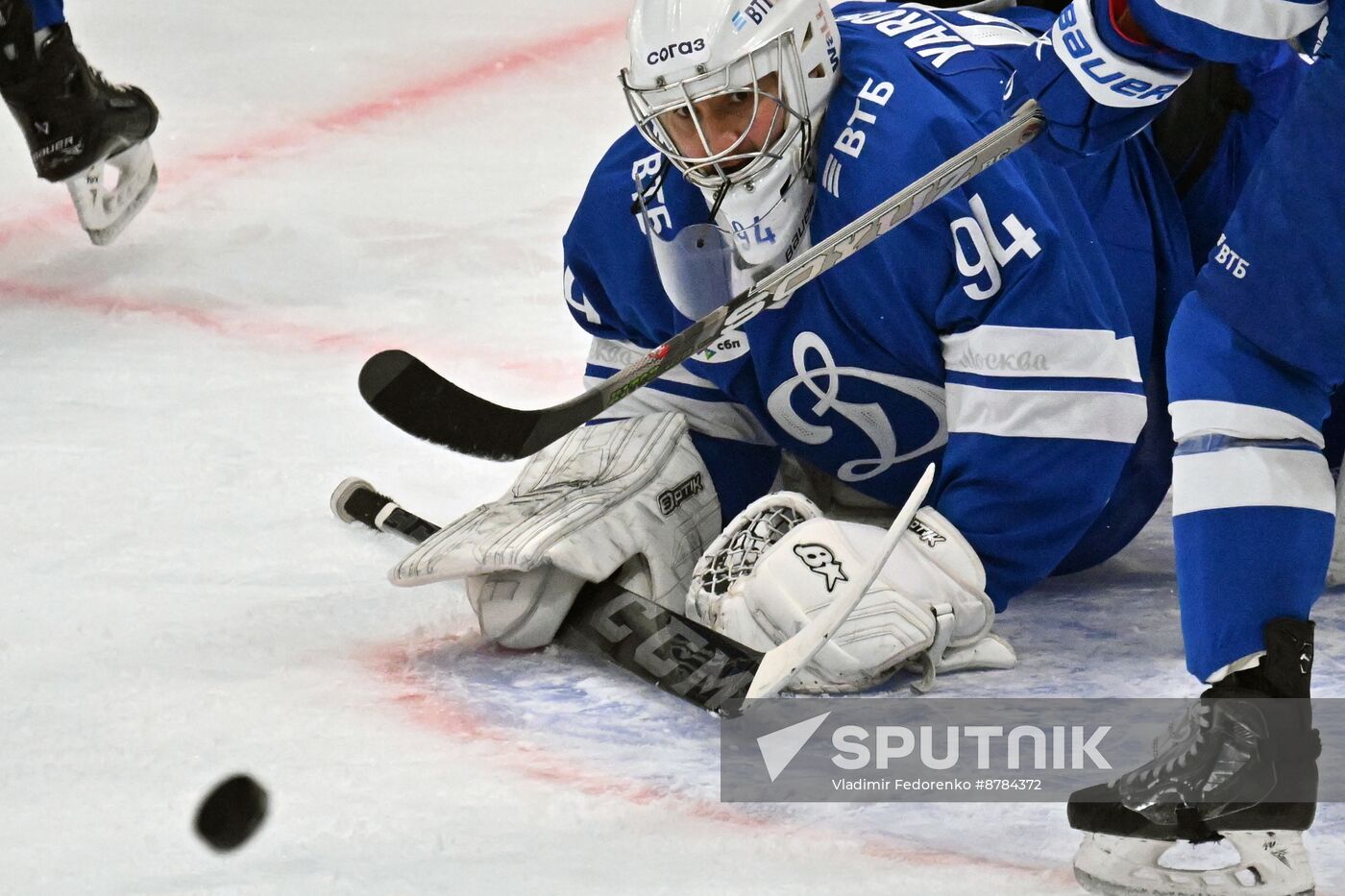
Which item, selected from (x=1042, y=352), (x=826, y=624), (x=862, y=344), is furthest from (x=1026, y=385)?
(x=826, y=624)

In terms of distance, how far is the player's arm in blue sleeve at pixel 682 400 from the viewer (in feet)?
9.11

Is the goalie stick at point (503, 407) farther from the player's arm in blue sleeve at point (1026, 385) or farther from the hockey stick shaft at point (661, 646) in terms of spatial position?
the hockey stick shaft at point (661, 646)

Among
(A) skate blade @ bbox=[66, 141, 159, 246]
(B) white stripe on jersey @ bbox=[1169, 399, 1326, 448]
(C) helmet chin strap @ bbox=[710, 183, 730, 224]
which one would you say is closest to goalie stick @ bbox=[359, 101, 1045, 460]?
(C) helmet chin strap @ bbox=[710, 183, 730, 224]

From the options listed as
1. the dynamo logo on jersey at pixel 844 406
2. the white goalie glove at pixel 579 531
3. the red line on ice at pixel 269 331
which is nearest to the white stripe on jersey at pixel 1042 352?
the dynamo logo on jersey at pixel 844 406

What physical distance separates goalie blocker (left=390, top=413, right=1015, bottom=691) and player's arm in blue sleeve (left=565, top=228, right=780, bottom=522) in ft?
0.22

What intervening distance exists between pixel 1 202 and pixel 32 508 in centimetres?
197

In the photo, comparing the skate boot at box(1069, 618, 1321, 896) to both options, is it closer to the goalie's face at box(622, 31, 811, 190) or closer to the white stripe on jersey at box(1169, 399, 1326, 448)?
the white stripe on jersey at box(1169, 399, 1326, 448)

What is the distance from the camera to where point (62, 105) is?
13.5 ft

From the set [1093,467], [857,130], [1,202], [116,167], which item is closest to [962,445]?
[1093,467]

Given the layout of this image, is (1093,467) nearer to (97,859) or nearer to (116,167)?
(97,859)

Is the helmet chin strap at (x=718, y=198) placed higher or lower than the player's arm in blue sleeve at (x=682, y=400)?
higher

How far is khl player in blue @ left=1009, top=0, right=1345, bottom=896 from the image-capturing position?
1702 mm

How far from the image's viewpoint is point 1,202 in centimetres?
478

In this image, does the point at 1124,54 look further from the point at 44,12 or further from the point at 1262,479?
the point at 44,12
